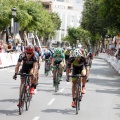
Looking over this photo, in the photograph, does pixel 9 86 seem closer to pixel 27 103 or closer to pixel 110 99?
pixel 110 99

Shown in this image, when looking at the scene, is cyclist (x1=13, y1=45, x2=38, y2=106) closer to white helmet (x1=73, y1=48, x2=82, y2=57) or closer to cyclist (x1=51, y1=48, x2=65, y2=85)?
white helmet (x1=73, y1=48, x2=82, y2=57)

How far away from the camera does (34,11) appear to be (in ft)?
202

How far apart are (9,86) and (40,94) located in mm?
2973

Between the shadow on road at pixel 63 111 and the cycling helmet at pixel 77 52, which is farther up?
the cycling helmet at pixel 77 52

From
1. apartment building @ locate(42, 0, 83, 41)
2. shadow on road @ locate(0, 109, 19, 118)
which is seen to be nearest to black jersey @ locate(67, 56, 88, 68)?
shadow on road @ locate(0, 109, 19, 118)

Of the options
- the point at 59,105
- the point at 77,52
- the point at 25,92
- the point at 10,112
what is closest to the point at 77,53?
the point at 77,52

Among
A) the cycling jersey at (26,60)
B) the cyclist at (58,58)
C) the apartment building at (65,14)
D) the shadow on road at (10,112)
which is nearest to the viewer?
the shadow on road at (10,112)

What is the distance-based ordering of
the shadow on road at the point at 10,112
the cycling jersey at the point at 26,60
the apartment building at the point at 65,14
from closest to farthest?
the shadow on road at the point at 10,112, the cycling jersey at the point at 26,60, the apartment building at the point at 65,14

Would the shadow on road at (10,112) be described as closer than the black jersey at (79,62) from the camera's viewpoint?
Yes

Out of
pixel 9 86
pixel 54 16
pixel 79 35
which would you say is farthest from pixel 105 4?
pixel 79 35

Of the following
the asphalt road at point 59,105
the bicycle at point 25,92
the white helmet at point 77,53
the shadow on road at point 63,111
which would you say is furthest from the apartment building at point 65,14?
the bicycle at point 25,92

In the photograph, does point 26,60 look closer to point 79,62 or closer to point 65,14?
point 79,62

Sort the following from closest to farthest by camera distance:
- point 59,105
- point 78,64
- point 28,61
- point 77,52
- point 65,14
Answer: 1. point 28,61
2. point 77,52
3. point 78,64
4. point 59,105
5. point 65,14

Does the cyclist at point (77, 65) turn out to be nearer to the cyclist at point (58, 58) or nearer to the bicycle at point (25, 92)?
the bicycle at point (25, 92)
